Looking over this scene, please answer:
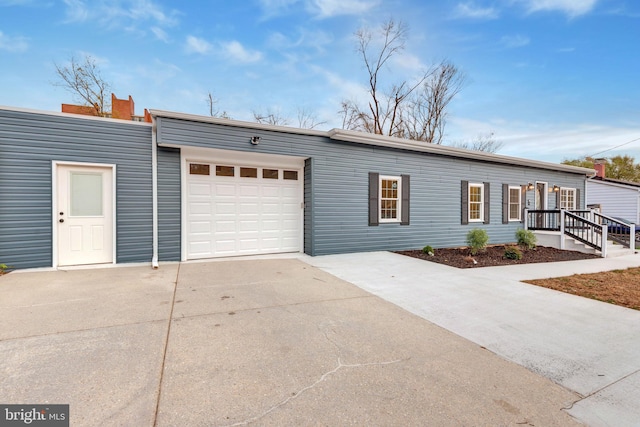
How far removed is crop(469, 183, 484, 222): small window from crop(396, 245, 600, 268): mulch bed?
178 cm

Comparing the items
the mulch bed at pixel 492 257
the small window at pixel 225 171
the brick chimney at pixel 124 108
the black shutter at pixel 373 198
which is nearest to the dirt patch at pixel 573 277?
the mulch bed at pixel 492 257

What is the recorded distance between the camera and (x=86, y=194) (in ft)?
18.2

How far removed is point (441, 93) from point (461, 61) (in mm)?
1963

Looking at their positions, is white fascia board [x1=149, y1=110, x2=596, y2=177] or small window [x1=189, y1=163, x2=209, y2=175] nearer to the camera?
white fascia board [x1=149, y1=110, x2=596, y2=177]

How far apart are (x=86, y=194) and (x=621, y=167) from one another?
3735 cm

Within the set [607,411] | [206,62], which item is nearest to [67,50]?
[206,62]

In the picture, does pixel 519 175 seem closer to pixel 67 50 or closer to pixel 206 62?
pixel 206 62

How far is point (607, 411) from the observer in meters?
1.70

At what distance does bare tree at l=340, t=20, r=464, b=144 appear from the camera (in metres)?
16.9

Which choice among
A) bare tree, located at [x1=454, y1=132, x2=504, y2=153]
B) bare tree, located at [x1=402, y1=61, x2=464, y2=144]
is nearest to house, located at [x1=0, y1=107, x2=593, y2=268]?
bare tree, located at [x1=402, y1=61, x2=464, y2=144]

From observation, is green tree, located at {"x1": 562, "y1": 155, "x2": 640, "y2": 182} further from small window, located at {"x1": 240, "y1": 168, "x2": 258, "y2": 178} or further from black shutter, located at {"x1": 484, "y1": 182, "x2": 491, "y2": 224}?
small window, located at {"x1": 240, "y1": 168, "x2": 258, "y2": 178}

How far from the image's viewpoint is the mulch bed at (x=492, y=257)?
646 cm

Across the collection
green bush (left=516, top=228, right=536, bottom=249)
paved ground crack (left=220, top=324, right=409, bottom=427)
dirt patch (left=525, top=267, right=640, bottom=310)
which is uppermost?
green bush (left=516, top=228, right=536, bottom=249)

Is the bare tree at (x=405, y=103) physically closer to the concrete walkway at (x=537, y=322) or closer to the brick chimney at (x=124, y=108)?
the brick chimney at (x=124, y=108)
